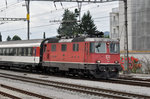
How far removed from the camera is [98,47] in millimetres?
19266

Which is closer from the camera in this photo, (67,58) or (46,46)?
(67,58)

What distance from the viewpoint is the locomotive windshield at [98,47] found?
62.7ft

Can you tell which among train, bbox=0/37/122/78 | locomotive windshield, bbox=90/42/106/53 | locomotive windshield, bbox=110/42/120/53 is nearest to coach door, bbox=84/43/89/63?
train, bbox=0/37/122/78

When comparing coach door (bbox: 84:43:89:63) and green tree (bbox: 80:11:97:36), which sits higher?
green tree (bbox: 80:11:97:36)

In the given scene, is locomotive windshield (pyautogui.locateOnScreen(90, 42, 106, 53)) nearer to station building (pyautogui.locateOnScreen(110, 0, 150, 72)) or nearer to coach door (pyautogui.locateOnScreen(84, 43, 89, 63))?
coach door (pyautogui.locateOnScreen(84, 43, 89, 63))

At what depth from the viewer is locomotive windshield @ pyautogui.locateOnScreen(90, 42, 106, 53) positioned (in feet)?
62.7

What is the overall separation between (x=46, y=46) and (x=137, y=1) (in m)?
28.5

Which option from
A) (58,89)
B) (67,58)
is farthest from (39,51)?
(58,89)

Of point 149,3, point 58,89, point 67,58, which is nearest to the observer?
point 58,89

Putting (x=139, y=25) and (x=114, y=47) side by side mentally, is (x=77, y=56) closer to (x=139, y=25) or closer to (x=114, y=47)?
(x=114, y=47)

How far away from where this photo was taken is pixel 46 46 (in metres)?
24.6

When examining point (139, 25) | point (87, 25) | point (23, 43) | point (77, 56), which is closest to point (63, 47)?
point (77, 56)

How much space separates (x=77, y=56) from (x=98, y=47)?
1.91 meters

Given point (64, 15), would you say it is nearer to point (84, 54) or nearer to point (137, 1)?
point (137, 1)
